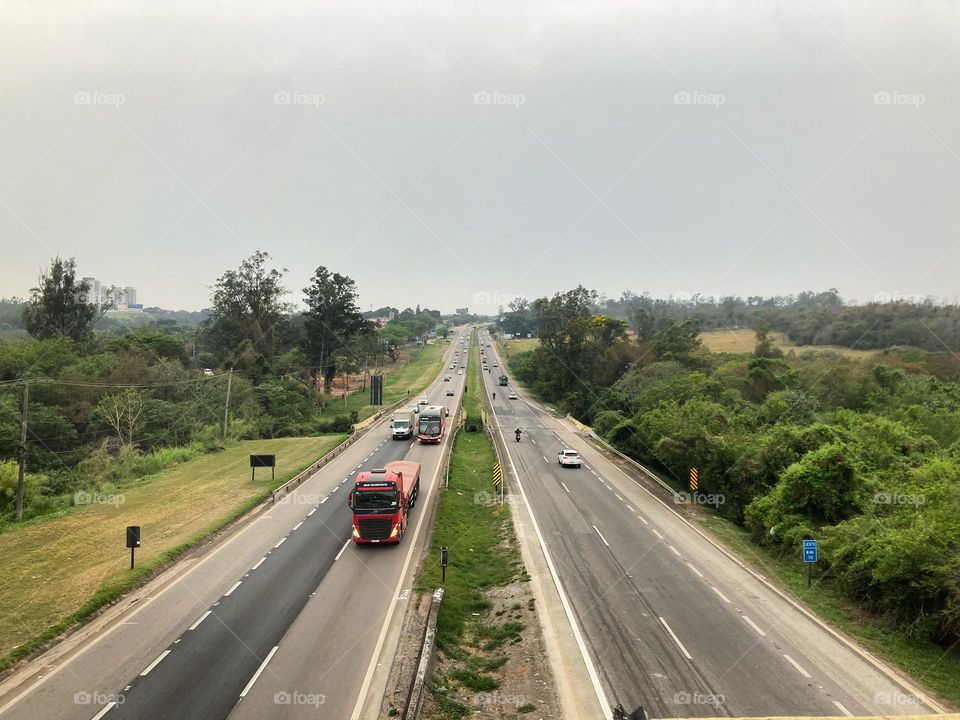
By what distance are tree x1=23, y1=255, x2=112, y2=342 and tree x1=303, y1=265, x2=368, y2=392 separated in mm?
29530

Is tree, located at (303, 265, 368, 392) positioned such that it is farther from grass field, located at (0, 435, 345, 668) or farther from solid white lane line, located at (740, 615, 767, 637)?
solid white lane line, located at (740, 615, 767, 637)

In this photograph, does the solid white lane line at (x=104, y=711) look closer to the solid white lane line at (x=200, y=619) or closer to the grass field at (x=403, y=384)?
the solid white lane line at (x=200, y=619)

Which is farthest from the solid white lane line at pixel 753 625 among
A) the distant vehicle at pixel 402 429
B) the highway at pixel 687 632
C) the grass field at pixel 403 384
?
the grass field at pixel 403 384

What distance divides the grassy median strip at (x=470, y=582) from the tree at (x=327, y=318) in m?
54.0

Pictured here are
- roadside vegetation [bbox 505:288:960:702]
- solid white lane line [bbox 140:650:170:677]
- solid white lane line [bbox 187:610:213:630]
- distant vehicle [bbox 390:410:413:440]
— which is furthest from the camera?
distant vehicle [bbox 390:410:413:440]

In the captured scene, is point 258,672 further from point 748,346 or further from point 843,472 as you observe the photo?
point 748,346

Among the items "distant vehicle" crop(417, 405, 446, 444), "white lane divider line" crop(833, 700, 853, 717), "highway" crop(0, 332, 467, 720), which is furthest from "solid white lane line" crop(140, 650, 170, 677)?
"distant vehicle" crop(417, 405, 446, 444)

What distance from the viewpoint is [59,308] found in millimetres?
78625

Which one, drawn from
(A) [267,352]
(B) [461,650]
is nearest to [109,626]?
(B) [461,650]

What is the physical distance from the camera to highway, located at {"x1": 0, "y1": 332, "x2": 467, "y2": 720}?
1321 cm

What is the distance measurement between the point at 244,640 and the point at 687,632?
12.8 meters

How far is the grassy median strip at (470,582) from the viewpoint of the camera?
14.9 m

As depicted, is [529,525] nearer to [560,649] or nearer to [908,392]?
[560,649]

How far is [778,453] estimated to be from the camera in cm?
3108
